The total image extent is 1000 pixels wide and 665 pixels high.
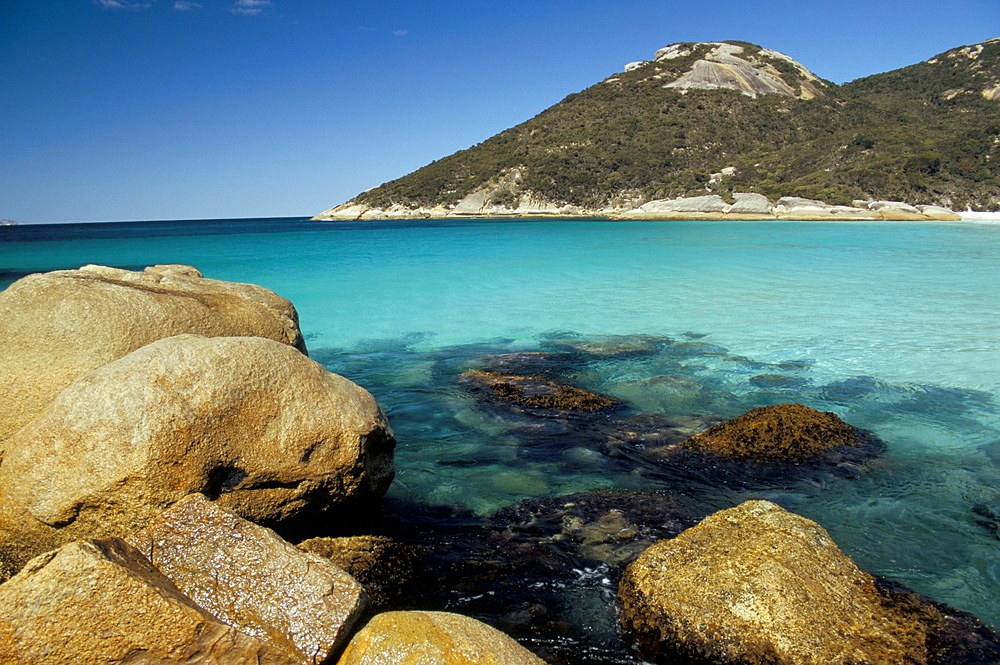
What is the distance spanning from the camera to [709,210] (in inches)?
3049

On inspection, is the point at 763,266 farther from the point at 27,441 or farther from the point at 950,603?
the point at 27,441

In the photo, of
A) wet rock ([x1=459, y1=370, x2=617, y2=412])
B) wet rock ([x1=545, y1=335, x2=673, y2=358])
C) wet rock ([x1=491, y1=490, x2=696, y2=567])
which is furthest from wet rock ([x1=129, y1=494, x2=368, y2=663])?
wet rock ([x1=545, y1=335, x2=673, y2=358])

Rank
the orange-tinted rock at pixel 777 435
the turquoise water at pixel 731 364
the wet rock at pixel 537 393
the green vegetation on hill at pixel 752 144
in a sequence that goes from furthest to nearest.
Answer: the green vegetation on hill at pixel 752 144
the wet rock at pixel 537 393
the orange-tinted rock at pixel 777 435
the turquoise water at pixel 731 364

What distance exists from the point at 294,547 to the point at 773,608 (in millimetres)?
2931

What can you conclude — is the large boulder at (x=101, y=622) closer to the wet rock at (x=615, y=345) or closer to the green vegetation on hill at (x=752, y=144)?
the wet rock at (x=615, y=345)

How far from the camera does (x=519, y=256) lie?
35.4 metres

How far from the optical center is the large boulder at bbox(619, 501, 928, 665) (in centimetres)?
358

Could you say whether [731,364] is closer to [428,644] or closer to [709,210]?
[428,644]

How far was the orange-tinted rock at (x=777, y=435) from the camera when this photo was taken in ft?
21.9

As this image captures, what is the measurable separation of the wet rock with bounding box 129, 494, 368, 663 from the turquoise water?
8.38ft

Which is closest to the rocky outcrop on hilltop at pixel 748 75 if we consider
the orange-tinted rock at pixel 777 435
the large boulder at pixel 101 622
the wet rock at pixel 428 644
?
the orange-tinted rock at pixel 777 435

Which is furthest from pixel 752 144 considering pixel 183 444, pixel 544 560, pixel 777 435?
pixel 183 444

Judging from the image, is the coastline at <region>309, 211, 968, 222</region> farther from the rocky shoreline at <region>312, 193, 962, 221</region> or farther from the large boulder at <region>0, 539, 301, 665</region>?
the large boulder at <region>0, 539, 301, 665</region>

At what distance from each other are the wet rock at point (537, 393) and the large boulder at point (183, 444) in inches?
162
